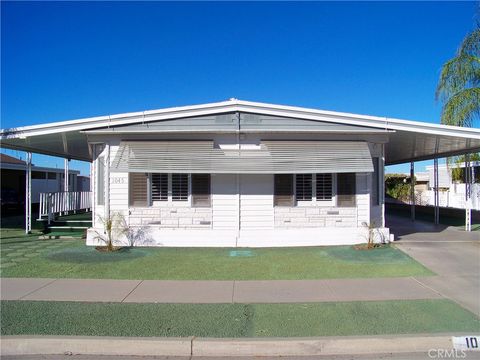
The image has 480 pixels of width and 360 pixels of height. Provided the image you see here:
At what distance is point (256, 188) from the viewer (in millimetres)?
10711

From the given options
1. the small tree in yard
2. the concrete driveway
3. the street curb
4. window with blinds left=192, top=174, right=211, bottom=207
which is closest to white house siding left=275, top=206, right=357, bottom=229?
the concrete driveway

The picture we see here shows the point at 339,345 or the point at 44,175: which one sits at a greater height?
the point at 44,175

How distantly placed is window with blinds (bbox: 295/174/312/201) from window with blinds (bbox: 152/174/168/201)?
363 cm

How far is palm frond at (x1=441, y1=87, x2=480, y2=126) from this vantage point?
11.3 m

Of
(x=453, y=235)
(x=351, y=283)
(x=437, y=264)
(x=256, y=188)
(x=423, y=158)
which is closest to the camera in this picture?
(x=351, y=283)

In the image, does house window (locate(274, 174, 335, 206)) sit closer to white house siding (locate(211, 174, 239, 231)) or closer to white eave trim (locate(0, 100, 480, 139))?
white house siding (locate(211, 174, 239, 231))

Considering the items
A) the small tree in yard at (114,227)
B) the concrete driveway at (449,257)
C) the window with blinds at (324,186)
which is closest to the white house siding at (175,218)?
the small tree in yard at (114,227)

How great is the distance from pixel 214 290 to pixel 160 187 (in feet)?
16.3

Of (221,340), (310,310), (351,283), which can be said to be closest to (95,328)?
(221,340)

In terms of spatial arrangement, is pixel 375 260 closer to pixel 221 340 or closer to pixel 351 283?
pixel 351 283

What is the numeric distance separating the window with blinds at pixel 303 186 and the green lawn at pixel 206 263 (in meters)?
1.47

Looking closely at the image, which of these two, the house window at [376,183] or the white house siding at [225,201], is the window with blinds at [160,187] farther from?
the house window at [376,183]

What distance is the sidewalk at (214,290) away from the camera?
6.06 meters

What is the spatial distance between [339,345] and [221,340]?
4.44ft
